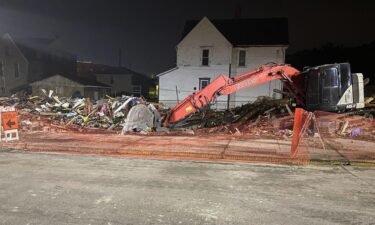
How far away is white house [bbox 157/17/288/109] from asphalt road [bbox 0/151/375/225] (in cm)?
2340

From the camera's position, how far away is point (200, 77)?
31734 millimetres

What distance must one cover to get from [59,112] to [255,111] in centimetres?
1051

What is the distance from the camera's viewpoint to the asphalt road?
4.64 meters

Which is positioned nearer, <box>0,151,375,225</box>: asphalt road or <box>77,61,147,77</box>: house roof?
<box>0,151,375,225</box>: asphalt road

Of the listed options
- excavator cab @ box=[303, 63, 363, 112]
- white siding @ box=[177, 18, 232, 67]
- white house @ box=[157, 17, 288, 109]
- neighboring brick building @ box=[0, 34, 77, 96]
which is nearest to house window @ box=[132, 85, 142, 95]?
neighboring brick building @ box=[0, 34, 77, 96]

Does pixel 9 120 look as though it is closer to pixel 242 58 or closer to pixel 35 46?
pixel 242 58

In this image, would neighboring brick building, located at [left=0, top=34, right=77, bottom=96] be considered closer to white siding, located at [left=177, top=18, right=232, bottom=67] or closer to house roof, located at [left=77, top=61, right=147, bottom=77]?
house roof, located at [left=77, top=61, right=147, bottom=77]

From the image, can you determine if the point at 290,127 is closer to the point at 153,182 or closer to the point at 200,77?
the point at 153,182

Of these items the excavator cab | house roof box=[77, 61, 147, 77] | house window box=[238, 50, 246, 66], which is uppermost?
house roof box=[77, 61, 147, 77]

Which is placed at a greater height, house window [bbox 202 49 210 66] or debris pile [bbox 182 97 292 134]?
house window [bbox 202 49 210 66]

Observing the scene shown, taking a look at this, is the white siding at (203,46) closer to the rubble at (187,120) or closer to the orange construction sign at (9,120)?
the rubble at (187,120)

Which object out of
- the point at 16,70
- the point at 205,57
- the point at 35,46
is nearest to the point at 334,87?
the point at 205,57

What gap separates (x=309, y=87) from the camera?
11578 millimetres

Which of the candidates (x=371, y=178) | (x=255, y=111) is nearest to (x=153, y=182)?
(x=371, y=178)
